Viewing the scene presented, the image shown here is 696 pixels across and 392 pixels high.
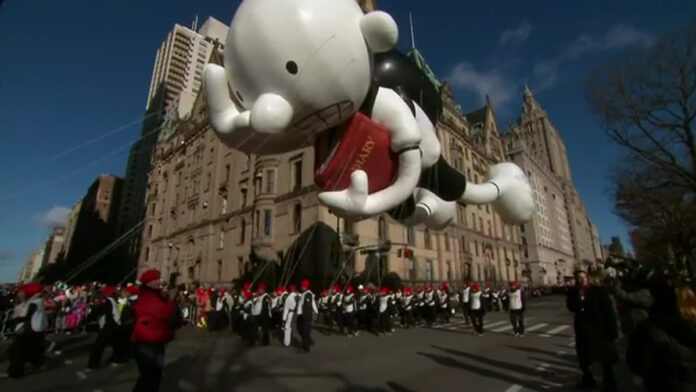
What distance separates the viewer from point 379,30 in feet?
11.6

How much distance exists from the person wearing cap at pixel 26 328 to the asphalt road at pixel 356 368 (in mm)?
337

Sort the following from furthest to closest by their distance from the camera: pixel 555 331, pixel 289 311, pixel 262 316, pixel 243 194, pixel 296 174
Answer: pixel 243 194
pixel 296 174
pixel 555 331
pixel 262 316
pixel 289 311

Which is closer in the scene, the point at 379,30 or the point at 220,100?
the point at 379,30

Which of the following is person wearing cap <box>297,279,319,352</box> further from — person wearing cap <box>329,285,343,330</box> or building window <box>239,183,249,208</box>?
building window <box>239,183,249,208</box>

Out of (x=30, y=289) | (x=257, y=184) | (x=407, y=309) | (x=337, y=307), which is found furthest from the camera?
(x=257, y=184)

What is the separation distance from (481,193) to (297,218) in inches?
745

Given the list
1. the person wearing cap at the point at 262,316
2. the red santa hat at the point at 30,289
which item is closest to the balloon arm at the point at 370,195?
the red santa hat at the point at 30,289

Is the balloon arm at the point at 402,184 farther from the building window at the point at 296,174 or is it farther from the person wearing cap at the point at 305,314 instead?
the building window at the point at 296,174

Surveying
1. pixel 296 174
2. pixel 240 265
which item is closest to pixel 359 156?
pixel 296 174

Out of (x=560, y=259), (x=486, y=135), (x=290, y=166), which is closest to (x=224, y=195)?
(x=290, y=166)

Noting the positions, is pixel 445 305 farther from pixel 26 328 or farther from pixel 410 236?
pixel 26 328

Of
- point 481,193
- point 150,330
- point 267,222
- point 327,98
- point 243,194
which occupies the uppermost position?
point 243,194

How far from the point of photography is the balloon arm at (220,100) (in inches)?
156

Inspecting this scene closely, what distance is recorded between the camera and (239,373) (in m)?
6.81
